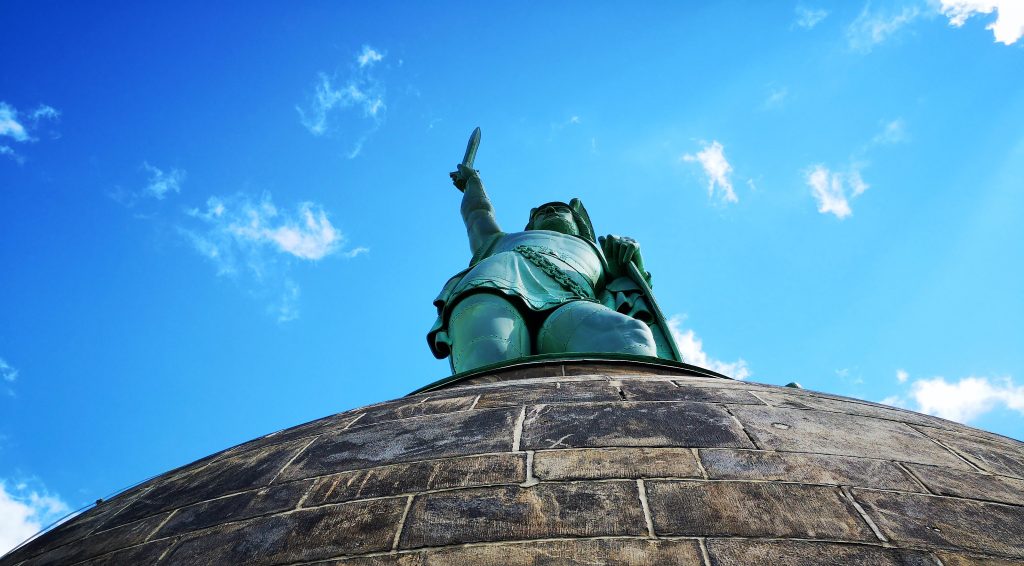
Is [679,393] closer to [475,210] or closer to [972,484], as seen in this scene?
[972,484]

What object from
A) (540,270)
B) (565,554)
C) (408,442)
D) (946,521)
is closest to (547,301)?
(540,270)

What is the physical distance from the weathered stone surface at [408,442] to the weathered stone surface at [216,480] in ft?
0.35

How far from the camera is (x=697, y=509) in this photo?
95.4 inches

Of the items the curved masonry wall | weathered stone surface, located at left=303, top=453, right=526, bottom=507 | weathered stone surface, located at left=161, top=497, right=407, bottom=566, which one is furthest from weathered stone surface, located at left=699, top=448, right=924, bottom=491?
weathered stone surface, located at left=161, top=497, right=407, bottom=566

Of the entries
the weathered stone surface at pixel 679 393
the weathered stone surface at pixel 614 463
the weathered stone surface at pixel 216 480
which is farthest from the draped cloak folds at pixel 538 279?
the weathered stone surface at pixel 614 463

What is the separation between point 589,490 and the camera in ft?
8.46

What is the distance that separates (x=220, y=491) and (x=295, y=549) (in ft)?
2.85

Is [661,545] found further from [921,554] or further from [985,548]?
[985,548]

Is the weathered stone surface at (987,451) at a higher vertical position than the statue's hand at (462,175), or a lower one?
lower

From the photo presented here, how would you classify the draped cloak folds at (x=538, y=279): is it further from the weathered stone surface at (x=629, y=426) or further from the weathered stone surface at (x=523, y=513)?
the weathered stone surface at (x=523, y=513)

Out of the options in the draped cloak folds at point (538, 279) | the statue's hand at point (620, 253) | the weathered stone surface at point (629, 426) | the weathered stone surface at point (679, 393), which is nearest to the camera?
the weathered stone surface at point (629, 426)

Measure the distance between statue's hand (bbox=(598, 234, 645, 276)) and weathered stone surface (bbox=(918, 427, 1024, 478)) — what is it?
5.61 metres

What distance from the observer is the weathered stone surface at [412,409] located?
12.3 feet

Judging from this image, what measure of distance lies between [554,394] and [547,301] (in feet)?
12.3
